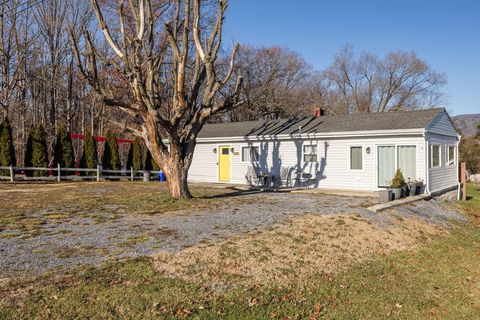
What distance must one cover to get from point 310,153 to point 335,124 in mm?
1677

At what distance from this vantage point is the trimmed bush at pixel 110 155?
2352cm

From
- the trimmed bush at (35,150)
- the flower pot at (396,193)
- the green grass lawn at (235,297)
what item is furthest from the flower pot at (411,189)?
the trimmed bush at (35,150)

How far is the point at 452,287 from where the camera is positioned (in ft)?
18.9

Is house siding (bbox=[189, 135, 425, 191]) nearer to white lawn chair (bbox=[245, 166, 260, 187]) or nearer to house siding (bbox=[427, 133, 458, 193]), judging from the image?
white lawn chair (bbox=[245, 166, 260, 187])

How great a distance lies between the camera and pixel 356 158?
52.2 feet

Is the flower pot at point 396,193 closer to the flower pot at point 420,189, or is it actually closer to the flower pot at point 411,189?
the flower pot at point 411,189

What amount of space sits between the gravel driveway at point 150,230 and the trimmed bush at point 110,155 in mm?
13619

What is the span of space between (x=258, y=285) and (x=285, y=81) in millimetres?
37487

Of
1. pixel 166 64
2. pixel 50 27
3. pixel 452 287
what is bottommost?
pixel 452 287

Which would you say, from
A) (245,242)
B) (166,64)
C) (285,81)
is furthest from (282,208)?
(285,81)

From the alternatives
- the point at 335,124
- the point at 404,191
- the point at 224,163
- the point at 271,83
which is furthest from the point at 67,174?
the point at 271,83

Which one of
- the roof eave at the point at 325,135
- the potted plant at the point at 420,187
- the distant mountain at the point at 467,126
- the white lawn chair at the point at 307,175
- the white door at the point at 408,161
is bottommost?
the potted plant at the point at 420,187

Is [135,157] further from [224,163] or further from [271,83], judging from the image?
[271,83]

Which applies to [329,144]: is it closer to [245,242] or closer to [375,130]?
[375,130]
